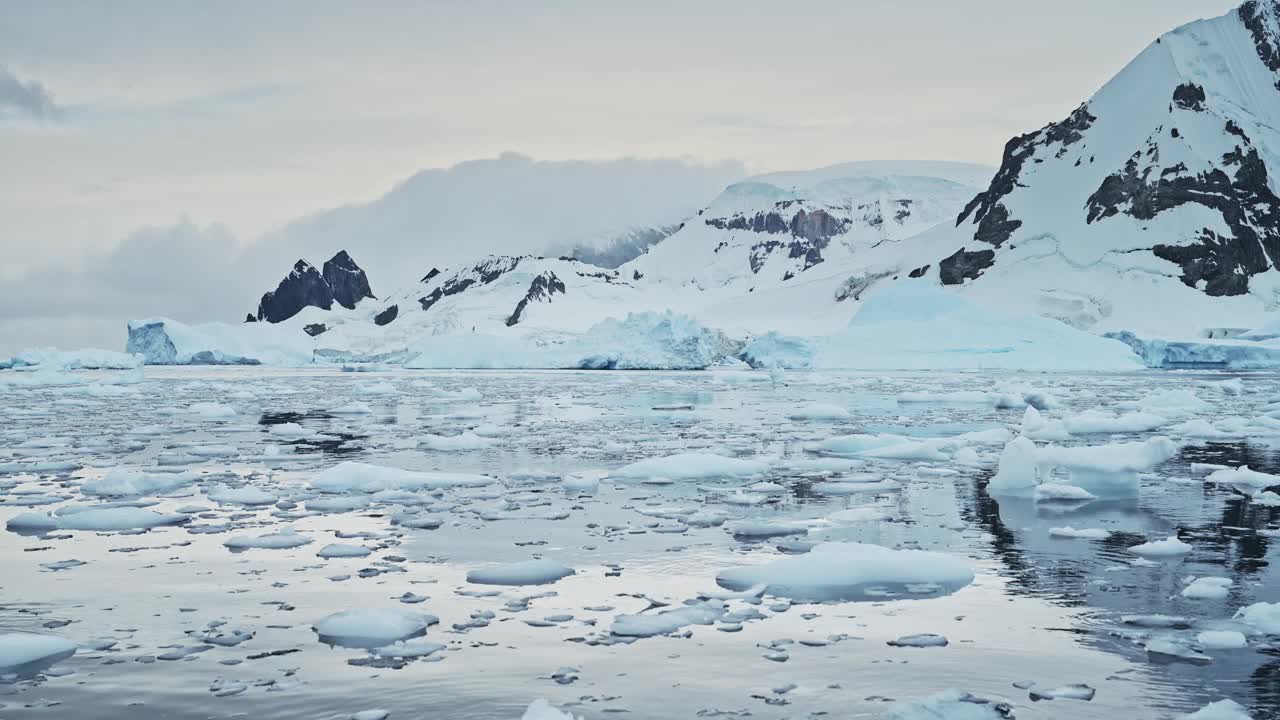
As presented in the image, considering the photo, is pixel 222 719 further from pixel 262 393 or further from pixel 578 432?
pixel 262 393

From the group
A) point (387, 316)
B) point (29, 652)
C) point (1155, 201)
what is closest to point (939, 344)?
point (1155, 201)

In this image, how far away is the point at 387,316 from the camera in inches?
7643

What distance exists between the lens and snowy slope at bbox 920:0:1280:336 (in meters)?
94.1

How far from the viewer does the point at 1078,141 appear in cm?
11388

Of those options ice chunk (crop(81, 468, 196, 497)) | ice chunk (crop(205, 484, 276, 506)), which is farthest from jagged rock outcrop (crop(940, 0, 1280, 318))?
ice chunk (crop(81, 468, 196, 497))

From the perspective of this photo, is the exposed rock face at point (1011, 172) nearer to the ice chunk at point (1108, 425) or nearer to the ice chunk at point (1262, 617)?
the ice chunk at point (1108, 425)

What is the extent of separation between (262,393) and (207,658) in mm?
32541

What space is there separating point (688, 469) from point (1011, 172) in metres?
115

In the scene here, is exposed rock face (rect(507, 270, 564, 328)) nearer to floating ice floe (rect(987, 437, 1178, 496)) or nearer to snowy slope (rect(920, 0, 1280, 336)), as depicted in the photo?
snowy slope (rect(920, 0, 1280, 336))

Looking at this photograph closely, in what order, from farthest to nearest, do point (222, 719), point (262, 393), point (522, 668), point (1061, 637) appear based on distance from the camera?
1. point (262, 393)
2. point (1061, 637)
3. point (522, 668)
4. point (222, 719)

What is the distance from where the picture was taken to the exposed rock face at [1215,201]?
98.2m

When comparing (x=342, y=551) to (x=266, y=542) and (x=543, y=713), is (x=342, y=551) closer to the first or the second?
(x=266, y=542)

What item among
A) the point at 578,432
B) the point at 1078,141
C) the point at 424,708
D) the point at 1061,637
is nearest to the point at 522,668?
the point at 424,708

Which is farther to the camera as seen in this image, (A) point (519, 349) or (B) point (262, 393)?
(A) point (519, 349)
